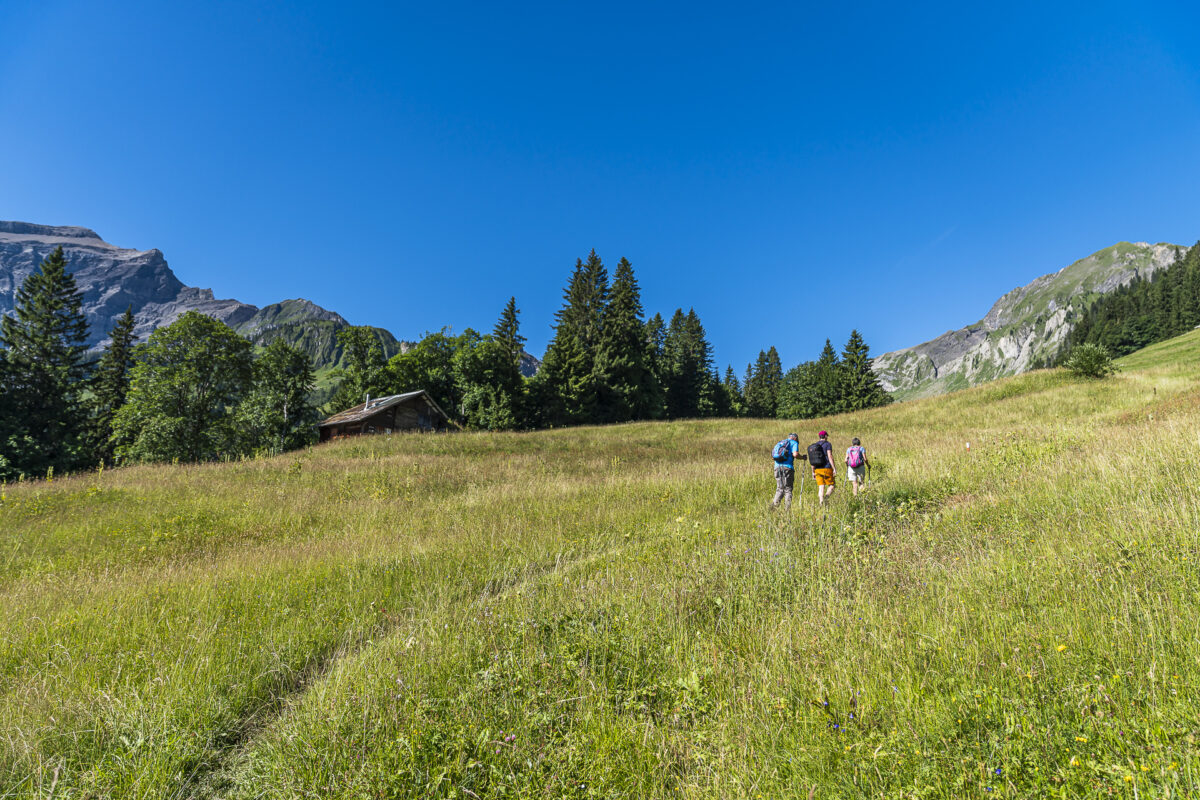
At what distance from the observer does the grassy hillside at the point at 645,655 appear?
7.63 feet

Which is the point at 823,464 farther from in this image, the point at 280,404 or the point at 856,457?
the point at 280,404

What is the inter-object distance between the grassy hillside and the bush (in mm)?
29482

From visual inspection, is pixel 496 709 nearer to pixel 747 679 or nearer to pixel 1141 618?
pixel 747 679

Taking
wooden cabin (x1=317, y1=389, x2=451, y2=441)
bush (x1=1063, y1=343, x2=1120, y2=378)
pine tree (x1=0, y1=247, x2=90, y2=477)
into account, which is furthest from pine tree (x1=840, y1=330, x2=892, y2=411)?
pine tree (x1=0, y1=247, x2=90, y2=477)

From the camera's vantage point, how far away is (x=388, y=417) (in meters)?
38.3

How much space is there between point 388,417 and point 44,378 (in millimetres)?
23841

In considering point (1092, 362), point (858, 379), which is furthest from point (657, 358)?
point (1092, 362)

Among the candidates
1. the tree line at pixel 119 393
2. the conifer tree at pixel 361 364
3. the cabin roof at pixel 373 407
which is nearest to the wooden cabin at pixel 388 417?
the cabin roof at pixel 373 407

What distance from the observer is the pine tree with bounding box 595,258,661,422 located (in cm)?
4172

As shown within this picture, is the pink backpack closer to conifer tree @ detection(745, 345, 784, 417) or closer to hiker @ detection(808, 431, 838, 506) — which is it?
hiker @ detection(808, 431, 838, 506)

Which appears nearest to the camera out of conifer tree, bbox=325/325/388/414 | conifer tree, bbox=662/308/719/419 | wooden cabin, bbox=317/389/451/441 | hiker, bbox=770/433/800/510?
hiker, bbox=770/433/800/510

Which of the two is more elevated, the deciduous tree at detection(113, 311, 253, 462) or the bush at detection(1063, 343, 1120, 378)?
the deciduous tree at detection(113, 311, 253, 462)

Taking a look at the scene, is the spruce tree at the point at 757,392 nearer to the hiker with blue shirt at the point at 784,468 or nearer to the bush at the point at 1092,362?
the bush at the point at 1092,362

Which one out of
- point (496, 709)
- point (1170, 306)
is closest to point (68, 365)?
point (496, 709)
